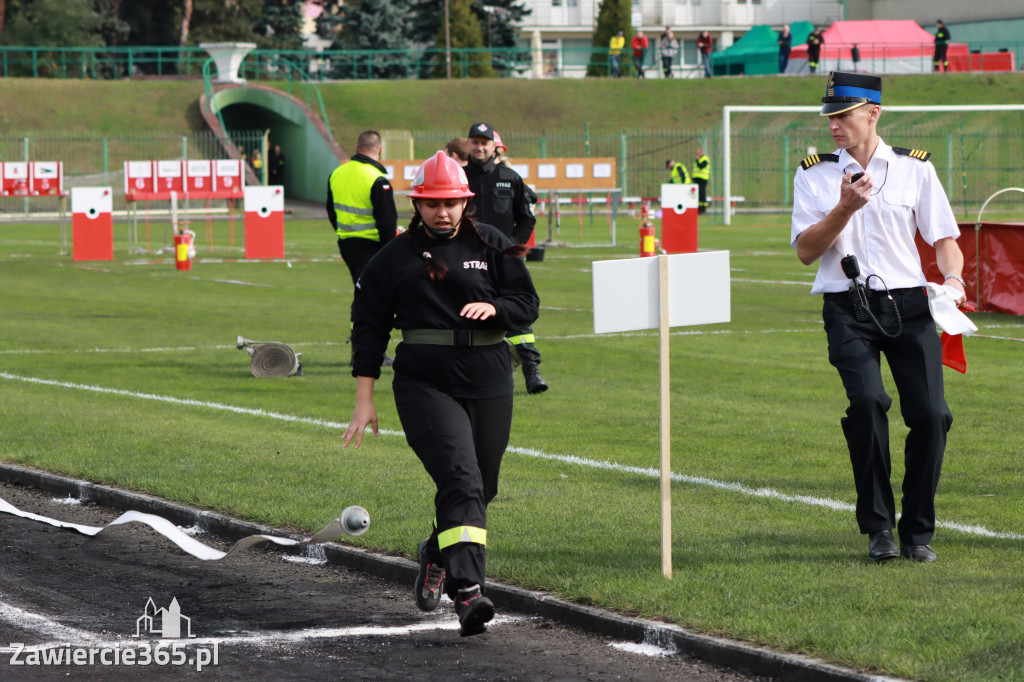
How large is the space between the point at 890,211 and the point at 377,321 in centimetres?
229

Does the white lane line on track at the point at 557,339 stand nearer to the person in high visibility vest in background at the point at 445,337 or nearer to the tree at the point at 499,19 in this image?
the person in high visibility vest in background at the point at 445,337

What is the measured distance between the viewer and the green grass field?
5988 millimetres

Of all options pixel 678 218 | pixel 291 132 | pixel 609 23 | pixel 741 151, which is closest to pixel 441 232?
pixel 678 218

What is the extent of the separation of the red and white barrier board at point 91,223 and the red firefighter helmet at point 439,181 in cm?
2452

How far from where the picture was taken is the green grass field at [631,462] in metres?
5.99

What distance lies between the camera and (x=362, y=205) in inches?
511

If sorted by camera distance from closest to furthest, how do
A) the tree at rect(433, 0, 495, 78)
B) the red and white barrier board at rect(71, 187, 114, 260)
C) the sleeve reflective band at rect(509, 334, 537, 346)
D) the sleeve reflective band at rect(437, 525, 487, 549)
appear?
the sleeve reflective band at rect(437, 525, 487, 549) → the sleeve reflective band at rect(509, 334, 537, 346) → the red and white barrier board at rect(71, 187, 114, 260) → the tree at rect(433, 0, 495, 78)

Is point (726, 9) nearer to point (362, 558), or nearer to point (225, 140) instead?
point (225, 140)

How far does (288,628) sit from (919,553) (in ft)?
8.84

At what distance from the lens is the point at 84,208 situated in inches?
1161

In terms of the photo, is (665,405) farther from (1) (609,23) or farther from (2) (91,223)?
(1) (609,23)

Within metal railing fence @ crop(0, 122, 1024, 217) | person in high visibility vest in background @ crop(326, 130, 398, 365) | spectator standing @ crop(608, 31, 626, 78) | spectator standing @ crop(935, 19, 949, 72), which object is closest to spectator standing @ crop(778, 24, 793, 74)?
spectator standing @ crop(935, 19, 949, 72)

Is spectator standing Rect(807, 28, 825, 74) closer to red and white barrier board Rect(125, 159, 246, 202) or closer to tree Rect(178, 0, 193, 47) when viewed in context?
tree Rect(178, 0, 193, 47)

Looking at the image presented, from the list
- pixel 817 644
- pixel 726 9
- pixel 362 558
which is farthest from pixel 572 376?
pixel 726 9
